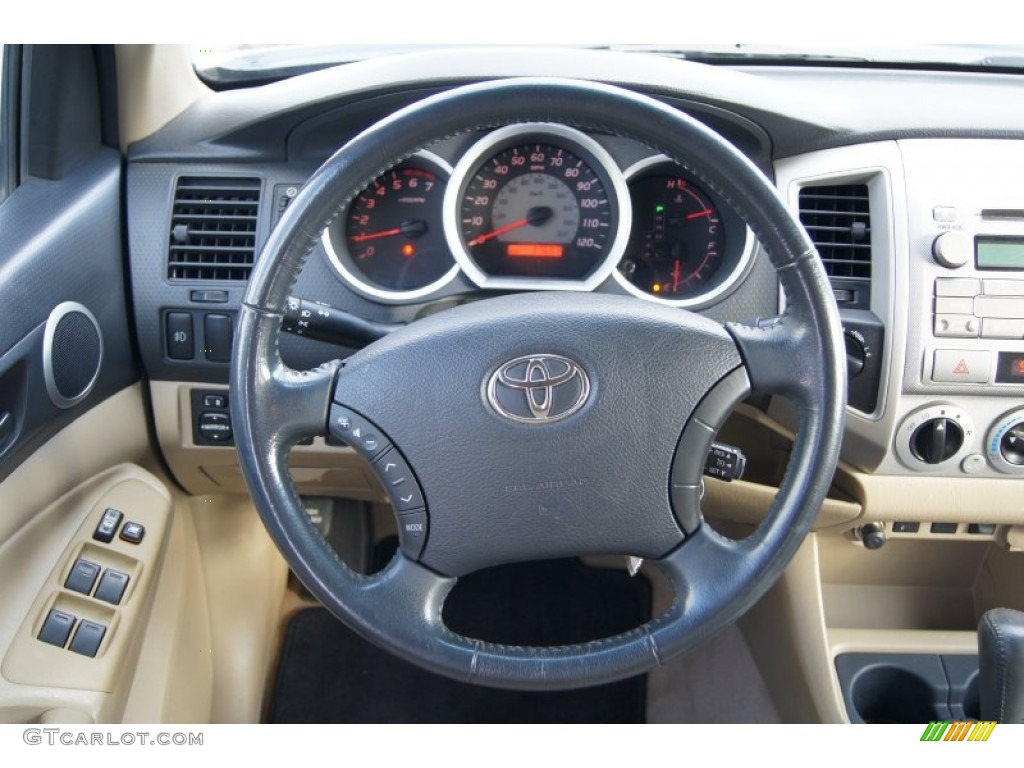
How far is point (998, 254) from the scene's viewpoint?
53.7 inches

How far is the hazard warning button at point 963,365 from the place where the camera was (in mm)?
1363

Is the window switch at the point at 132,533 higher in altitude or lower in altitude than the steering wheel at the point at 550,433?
lower

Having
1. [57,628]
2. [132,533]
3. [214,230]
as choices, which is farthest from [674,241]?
[57,628]

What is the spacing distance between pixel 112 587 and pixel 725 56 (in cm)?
128

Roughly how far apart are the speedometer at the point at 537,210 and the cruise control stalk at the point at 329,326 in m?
0.24

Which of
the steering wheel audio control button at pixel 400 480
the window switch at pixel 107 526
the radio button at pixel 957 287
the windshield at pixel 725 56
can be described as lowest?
the window switch at pixel 107 526

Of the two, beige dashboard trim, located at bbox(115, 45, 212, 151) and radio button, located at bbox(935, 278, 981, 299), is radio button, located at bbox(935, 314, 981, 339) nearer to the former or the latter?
radio button, located at bbox(935, 278, 981, 299)

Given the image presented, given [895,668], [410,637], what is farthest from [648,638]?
[895,668]

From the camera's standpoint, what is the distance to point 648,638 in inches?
39.2

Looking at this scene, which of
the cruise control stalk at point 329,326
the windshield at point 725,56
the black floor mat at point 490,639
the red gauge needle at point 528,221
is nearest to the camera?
the cruise control stalk at point 329,326

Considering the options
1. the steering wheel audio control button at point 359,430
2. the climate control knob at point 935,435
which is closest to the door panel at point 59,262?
the steering wheel audio control button at point 359,430

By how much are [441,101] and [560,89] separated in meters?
0.12

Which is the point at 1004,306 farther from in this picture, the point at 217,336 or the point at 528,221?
the point at 217,336
